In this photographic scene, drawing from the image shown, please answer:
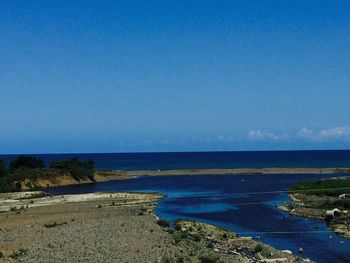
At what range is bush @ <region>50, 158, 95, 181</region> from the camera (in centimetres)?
10981

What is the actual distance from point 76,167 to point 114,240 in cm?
7556

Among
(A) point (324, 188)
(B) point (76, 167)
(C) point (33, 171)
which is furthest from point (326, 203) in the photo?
(B) point (76, 167)

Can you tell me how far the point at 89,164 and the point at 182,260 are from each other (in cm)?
8736

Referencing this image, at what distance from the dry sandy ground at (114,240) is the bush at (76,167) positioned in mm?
55271

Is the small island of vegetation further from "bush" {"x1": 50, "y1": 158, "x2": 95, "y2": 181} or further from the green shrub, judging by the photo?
"bush" {"x1": 50, "y1": 158, "x2": 95, "y2": 181}

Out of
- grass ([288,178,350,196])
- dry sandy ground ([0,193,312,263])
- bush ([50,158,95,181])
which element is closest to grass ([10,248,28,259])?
dry sandy ground ([0,193,312,263])

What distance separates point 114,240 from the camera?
37.2 meters

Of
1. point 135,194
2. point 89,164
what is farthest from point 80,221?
point 89,164

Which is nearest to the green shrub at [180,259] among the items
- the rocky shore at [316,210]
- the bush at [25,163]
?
the rocky shore at [316,210]

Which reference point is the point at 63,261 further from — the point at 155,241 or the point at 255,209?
the point at 255,209

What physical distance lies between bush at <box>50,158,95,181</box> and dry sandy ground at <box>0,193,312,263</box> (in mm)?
55271

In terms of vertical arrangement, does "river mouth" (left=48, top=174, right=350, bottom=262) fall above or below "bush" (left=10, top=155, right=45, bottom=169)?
below

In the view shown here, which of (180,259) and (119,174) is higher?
(119,174)

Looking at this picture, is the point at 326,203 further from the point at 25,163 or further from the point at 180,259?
the point at 25,163
